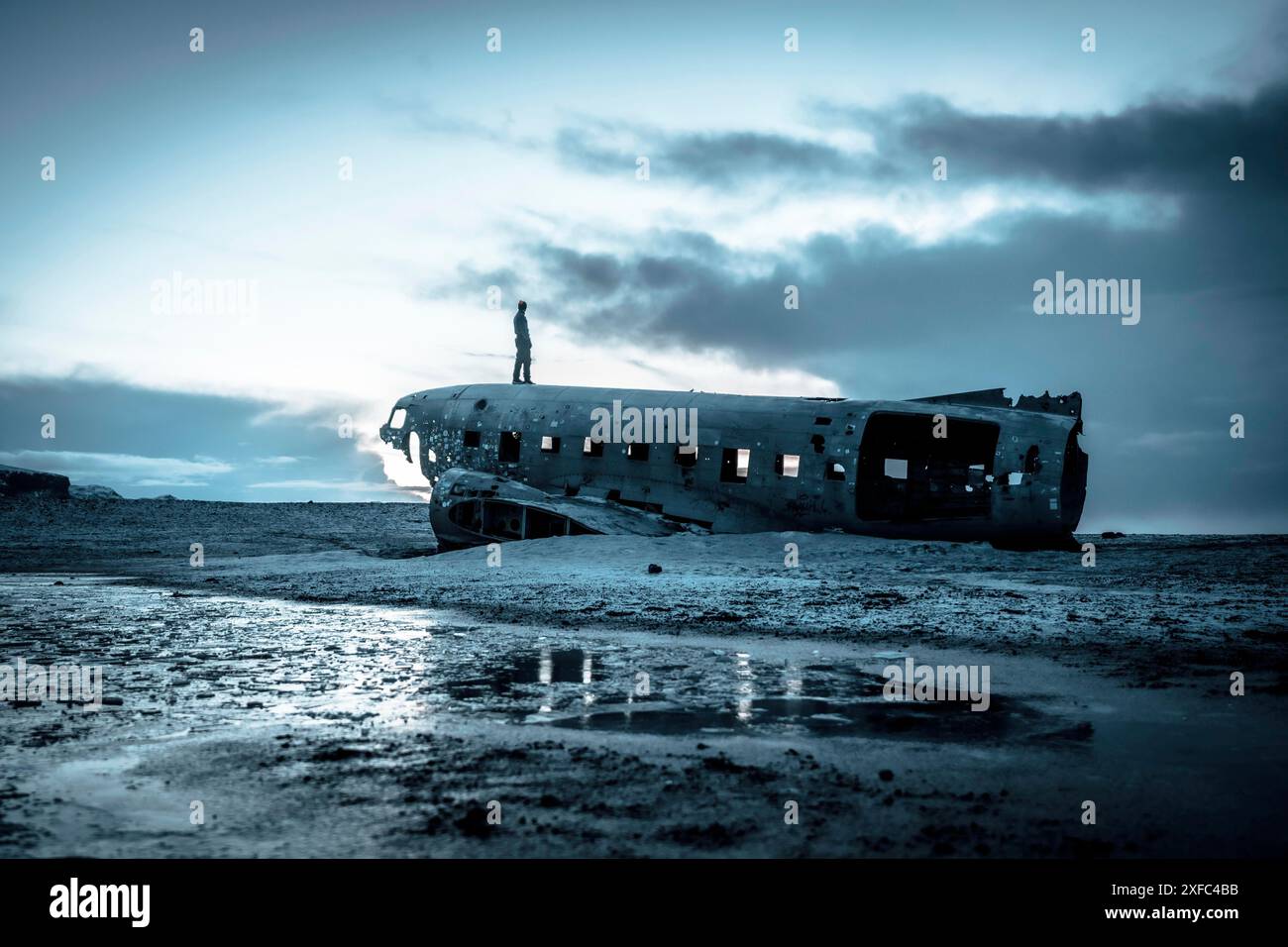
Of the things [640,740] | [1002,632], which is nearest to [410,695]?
[640,740]

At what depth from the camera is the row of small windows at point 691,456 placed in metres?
23.2

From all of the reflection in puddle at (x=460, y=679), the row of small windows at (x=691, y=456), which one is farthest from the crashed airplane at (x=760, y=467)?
the reflection in puddle at (x=460, y=679)

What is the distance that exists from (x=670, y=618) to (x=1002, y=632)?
4.23 metres

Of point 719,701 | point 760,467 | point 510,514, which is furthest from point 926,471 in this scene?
point 719,701

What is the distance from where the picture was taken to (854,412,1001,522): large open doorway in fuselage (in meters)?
23.5

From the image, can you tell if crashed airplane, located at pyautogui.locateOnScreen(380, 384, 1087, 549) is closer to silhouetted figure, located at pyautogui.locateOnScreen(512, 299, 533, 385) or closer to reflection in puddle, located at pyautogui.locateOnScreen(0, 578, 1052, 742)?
silhouetted figure, located at pyautogui.locateOnScreen(512, 299, 533, 385)

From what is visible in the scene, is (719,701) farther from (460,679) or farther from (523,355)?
(523,355)

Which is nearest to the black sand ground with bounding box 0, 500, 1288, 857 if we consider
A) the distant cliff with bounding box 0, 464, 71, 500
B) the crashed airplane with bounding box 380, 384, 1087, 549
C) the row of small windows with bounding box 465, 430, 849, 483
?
the crashed airplane with bounding box 380, 384, 1087, 549

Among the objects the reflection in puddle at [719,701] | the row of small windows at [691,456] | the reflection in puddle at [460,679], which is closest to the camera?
the reflection in puddle at [719,701]

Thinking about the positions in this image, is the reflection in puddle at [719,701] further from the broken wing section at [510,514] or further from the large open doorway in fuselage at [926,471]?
the large open doorway in fuselage at [926,471]

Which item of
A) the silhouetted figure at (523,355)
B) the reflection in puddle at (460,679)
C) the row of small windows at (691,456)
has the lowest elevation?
the reflection in puddle at (460,679)

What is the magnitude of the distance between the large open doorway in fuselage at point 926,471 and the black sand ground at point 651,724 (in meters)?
8.17

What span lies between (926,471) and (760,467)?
16.4ft
